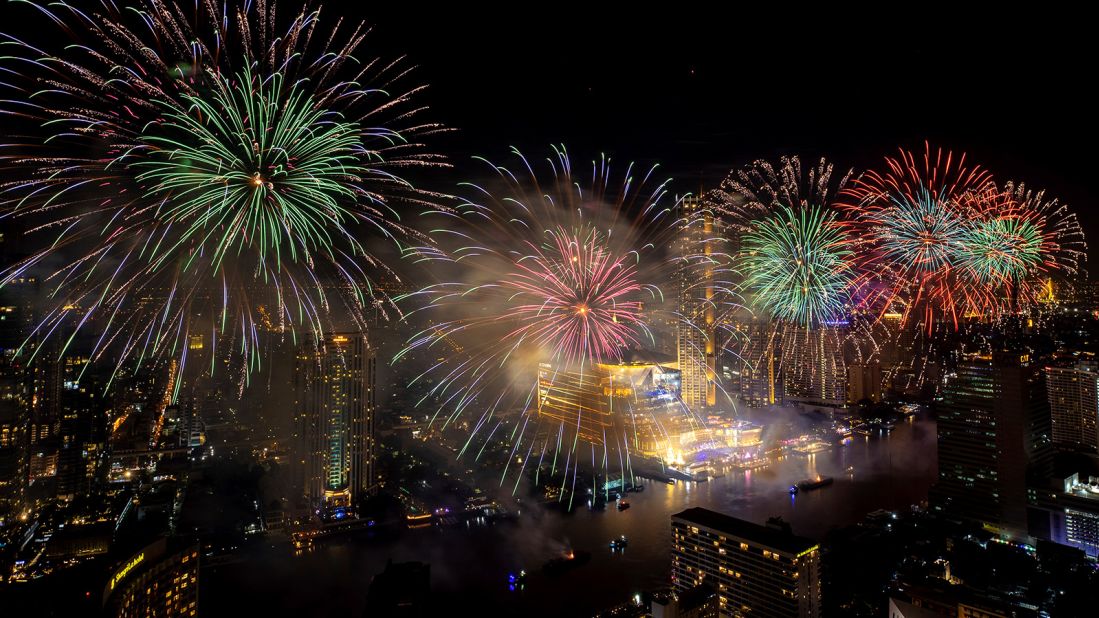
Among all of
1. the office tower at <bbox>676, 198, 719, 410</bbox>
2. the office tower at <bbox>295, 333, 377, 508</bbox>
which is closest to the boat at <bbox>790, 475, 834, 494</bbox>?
the office tower at <bbox>676, 198, 719, 410</bbox>

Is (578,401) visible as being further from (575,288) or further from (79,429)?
(79,429)

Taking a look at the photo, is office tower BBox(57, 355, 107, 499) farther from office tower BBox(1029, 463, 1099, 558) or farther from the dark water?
office tower BBox(1029, 463, 1099, 558)

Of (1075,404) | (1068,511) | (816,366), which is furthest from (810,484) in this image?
(816,366)

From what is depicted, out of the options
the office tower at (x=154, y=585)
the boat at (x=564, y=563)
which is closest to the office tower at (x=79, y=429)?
the office tower at (x=154, y=585)

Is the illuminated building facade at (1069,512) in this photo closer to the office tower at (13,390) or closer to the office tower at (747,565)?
the office tower at (747,565)

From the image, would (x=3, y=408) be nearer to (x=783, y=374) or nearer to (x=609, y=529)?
(x=609, y=529)
